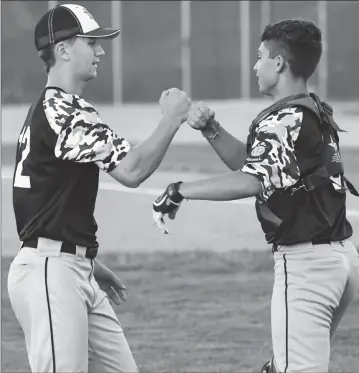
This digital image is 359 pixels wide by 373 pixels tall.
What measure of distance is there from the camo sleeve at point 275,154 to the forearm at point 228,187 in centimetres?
3

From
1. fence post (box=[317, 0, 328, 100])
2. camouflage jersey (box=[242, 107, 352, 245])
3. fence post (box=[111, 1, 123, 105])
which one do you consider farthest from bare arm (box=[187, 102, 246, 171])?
fence post (box=[111, 1, 123, 105])

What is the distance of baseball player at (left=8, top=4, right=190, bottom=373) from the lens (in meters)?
4.69

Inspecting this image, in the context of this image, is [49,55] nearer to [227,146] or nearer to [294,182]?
[227,146]

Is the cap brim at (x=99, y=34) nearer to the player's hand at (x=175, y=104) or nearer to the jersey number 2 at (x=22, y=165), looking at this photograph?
the player's hand at (x=175, y=104)

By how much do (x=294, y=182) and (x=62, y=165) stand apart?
924 millimetres

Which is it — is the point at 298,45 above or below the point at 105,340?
above

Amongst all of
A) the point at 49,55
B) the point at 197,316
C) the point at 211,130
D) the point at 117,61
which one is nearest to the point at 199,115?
the point at 211,130

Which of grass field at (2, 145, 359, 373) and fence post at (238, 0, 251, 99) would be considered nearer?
grass field at (2, 145, 359, 373)

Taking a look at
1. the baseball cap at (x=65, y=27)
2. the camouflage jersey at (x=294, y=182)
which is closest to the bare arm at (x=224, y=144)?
the camouflage jersey at (x=294, y=182)

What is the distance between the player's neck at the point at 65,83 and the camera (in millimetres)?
4922

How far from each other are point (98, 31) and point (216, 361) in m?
3.58

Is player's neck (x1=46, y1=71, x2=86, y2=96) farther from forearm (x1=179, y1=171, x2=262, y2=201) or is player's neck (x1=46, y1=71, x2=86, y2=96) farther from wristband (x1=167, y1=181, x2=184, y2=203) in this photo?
forearm (x1=179, y1=171, x2=262, y2=201)

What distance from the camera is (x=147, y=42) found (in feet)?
109

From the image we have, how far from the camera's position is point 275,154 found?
4668 millimetres
